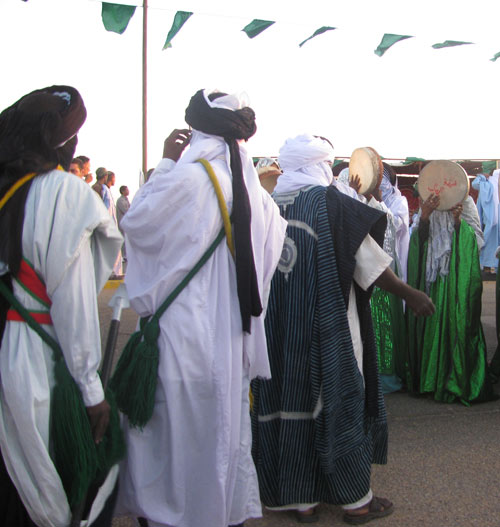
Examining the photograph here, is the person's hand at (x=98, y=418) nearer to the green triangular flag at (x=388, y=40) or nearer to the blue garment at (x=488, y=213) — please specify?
the green triangular flag at (x=388, y=40)

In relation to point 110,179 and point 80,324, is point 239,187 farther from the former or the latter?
point 110,179

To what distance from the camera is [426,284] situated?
499 centimetres

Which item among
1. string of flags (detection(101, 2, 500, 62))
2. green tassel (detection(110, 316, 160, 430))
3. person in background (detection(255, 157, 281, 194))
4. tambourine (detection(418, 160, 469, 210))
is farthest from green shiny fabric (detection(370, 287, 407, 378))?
string of flags (detection(101, 2, 500, 62))

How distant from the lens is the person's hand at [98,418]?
6.34ft

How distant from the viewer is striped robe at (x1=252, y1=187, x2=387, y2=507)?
292 centimetres

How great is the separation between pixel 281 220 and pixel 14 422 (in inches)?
49.3

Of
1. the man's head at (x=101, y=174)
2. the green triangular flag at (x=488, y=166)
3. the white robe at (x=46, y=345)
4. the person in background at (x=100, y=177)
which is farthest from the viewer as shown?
the green triangular flag at (x=488, y=166)

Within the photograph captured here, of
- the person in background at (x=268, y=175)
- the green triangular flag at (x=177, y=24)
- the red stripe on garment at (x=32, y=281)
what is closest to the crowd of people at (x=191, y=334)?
the red stripe on garment at (x=32, y=281)

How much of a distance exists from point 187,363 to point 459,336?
126 inches

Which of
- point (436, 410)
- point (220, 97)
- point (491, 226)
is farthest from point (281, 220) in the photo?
point (491, 226)

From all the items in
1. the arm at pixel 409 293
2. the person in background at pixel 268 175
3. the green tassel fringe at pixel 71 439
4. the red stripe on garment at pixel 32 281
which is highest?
the person in background at pixel 268 175

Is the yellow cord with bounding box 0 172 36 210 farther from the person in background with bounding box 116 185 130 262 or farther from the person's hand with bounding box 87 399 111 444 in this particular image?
the person in background with bounding box 116 185 130 262

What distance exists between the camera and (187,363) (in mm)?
2207

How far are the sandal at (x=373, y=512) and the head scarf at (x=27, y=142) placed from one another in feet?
6.54
